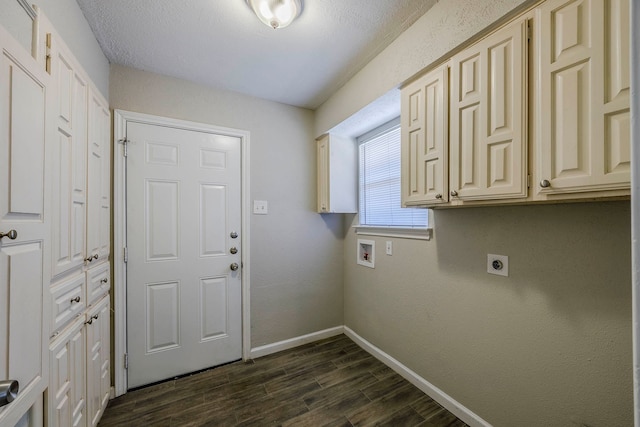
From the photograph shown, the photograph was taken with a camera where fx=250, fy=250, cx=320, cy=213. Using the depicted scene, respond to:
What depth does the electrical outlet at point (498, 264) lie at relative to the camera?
1.38m

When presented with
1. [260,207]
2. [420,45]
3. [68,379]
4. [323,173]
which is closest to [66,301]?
[68,379]

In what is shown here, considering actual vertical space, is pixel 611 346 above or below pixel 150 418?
above

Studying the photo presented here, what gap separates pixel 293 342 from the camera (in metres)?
2.51

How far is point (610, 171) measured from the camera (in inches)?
33.2

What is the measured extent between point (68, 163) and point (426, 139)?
186 cm

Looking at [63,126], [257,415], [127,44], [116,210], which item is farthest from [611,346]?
[127,44]

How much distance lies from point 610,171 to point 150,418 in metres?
2.66

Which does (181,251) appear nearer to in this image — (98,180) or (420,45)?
(98,180)

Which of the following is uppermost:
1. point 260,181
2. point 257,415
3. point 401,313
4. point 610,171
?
point 260,181

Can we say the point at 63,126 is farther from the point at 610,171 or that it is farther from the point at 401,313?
the point at 401,313

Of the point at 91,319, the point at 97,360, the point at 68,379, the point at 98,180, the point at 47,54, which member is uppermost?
the point at 47,54

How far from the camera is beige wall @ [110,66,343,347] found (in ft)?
7.40

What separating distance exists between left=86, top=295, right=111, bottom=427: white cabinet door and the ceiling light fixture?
1.92m

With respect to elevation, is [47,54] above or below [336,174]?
above
